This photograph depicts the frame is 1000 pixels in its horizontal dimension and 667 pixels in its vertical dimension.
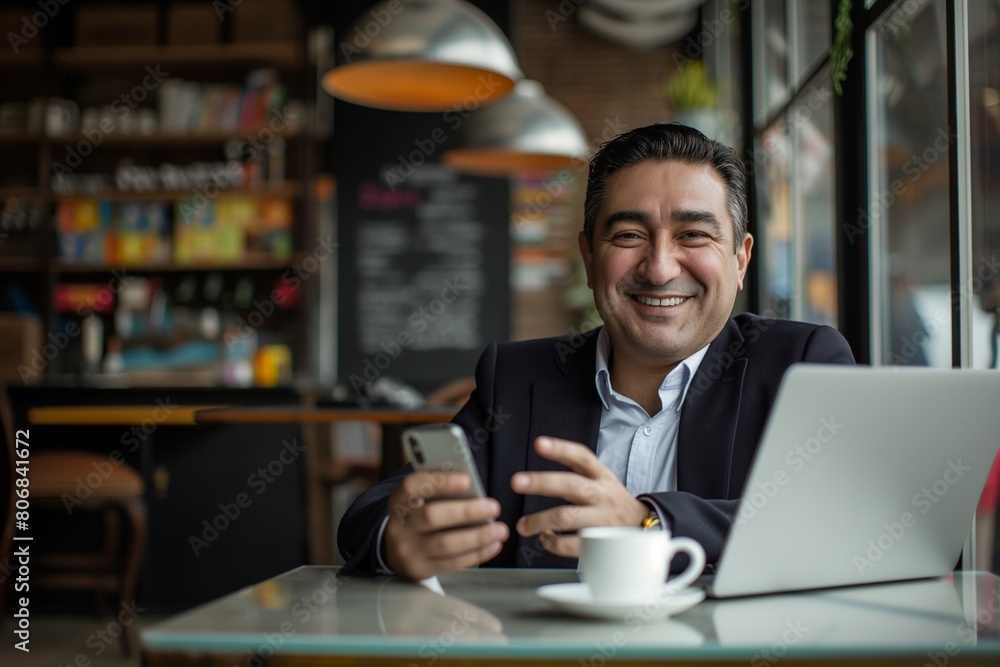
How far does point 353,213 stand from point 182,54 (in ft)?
4.47

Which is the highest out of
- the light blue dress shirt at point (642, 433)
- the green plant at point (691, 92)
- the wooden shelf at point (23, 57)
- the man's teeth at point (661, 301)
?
the wooden shelf at point (23, 57)

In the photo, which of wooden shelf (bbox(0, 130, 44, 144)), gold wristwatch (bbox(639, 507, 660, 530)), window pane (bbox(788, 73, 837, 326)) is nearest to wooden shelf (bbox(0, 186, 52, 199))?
wooden shelf (bbox(0, 130, 44, 144))

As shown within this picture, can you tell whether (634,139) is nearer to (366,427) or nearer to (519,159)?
(519,159)

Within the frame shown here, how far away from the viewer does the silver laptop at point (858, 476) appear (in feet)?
3.25

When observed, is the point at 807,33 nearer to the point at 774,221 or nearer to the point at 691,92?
the point at 774,221

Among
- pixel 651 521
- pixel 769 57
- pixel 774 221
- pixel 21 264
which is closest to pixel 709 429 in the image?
pixel 651 521

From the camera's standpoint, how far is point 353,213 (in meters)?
6.61

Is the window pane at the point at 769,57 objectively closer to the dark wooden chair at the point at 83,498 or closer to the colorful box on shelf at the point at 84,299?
the dark wooden chair at the point at 83,498

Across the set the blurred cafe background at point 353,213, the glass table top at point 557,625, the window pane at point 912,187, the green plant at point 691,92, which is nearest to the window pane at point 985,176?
the blurred cafe background at point 353,213

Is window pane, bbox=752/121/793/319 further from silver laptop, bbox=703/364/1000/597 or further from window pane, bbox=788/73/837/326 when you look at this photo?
silver laptop, bbox=703/364/1000/597

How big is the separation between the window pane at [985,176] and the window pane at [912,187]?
111 millimetres

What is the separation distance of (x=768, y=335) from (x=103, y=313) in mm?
5581

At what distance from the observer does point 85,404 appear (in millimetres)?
4965

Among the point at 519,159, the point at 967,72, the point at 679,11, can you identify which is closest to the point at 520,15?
the point at 679,11
